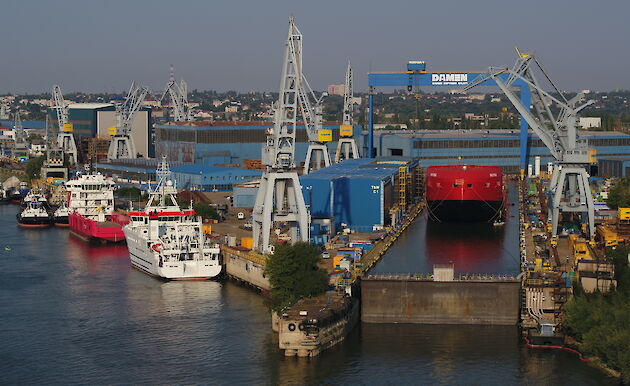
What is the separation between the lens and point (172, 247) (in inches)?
2034

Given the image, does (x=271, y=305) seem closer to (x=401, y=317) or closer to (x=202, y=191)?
(x=401, y=317)

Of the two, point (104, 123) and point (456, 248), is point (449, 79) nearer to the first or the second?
point (456, 248)

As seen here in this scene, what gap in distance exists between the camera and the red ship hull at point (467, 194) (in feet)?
217

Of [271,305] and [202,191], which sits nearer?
[271,305]

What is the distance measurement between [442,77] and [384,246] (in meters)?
36.2

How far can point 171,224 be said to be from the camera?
55.7 metres

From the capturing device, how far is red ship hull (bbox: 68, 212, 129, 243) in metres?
67.5

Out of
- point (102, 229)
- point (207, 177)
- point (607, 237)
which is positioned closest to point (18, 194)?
point (207, 177)

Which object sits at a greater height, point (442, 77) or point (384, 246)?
point (442, 77)

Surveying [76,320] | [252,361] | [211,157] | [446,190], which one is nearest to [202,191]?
[211,157]

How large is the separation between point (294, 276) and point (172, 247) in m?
12.2

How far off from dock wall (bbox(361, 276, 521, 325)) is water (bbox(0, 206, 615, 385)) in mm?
572

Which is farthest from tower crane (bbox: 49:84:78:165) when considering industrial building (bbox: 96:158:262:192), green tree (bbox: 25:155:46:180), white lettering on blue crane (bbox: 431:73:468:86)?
white lettering on blue crane (bbox: 431:73:468:86)

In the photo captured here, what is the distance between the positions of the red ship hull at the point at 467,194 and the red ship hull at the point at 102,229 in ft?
63.4
